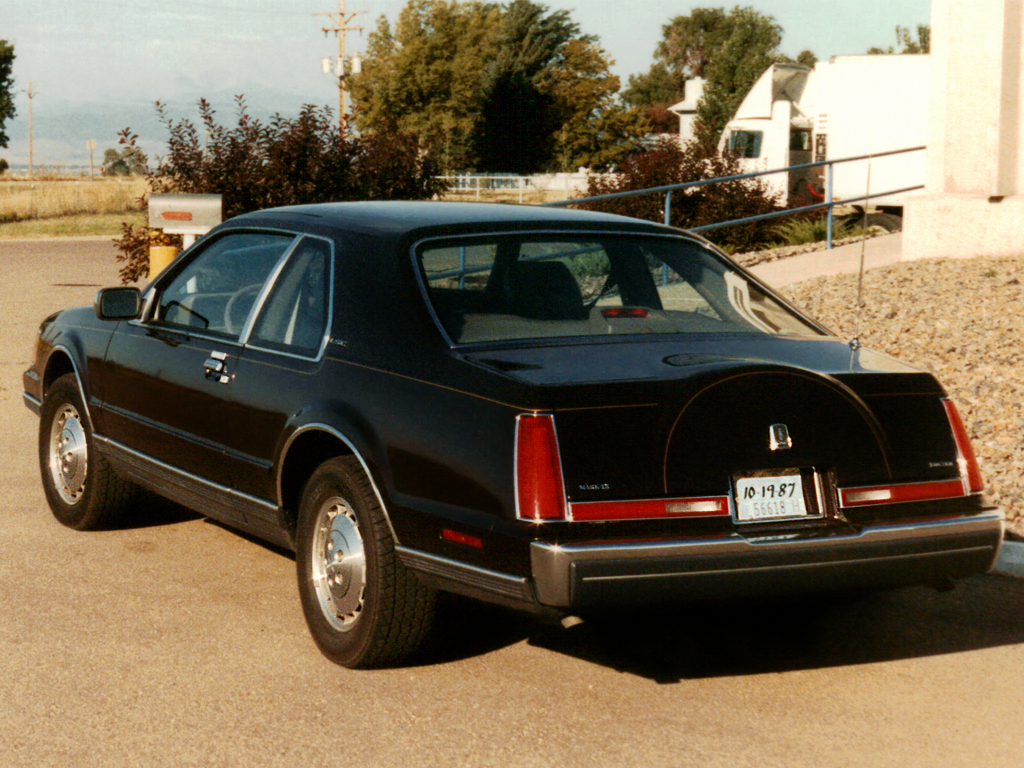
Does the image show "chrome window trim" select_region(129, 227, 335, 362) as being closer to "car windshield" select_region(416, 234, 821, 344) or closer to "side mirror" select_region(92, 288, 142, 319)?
"side mirror" select_region(92, 288, 142, 319)

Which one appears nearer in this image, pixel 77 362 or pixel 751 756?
pixel 751 756

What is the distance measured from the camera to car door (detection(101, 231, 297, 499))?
5766mm

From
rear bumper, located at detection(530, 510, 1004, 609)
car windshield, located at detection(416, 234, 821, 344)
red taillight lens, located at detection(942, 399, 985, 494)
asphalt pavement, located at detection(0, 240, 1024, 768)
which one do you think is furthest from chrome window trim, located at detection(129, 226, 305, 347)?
red taillight lens, located at detection(942, 399, 985, 494)

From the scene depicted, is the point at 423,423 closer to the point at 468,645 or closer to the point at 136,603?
the point at 468,645

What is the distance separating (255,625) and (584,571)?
1.85 m

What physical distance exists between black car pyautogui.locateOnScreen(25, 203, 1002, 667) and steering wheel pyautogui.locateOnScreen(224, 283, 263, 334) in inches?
0.6

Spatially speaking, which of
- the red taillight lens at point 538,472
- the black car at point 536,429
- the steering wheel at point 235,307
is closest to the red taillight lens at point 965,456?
the black car at point 536,429

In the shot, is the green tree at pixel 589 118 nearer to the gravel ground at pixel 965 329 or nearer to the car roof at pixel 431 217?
the gravel ground at pixel 965 329

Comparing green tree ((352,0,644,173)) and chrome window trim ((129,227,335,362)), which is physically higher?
green tree ((352,0,644,173))

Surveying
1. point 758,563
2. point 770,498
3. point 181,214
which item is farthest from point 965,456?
point 181,214

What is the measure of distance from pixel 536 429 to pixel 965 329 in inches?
280

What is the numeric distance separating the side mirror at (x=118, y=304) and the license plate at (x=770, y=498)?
11.2ft

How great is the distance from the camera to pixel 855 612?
5.69m

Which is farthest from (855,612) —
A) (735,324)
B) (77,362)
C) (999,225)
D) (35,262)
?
(35,262)
